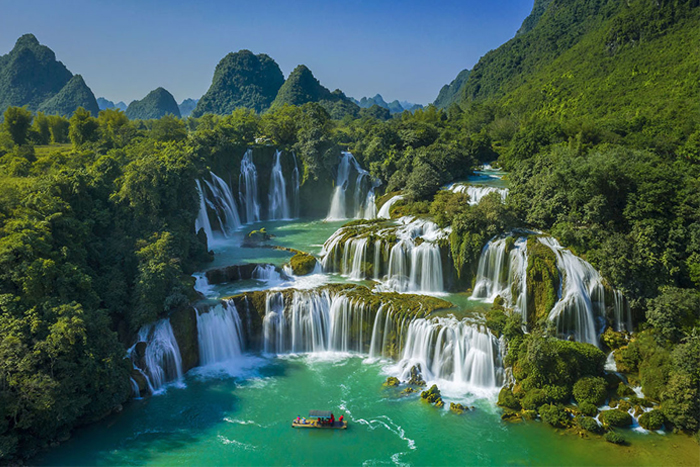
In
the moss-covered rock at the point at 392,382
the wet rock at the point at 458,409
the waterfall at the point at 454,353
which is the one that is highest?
the waterfall at the point at 454,353

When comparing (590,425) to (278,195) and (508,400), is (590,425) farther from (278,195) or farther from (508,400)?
(278,195)

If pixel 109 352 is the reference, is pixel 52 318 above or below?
above

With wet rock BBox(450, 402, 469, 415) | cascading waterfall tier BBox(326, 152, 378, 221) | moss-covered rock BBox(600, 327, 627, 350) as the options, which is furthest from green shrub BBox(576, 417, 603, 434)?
cascading waterfall tier BBox(326, 152, 378, 221)

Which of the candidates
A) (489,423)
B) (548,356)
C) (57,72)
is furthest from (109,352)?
(57,72)

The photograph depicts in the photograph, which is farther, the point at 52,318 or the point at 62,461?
the point at 52,318

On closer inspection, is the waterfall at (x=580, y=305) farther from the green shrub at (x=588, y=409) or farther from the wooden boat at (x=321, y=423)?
the wooden boat at (x=321, y=423)

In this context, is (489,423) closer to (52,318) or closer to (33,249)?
(52,318)

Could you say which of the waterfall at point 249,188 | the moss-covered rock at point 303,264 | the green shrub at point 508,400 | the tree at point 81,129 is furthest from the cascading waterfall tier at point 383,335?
the tree at point 81,129
